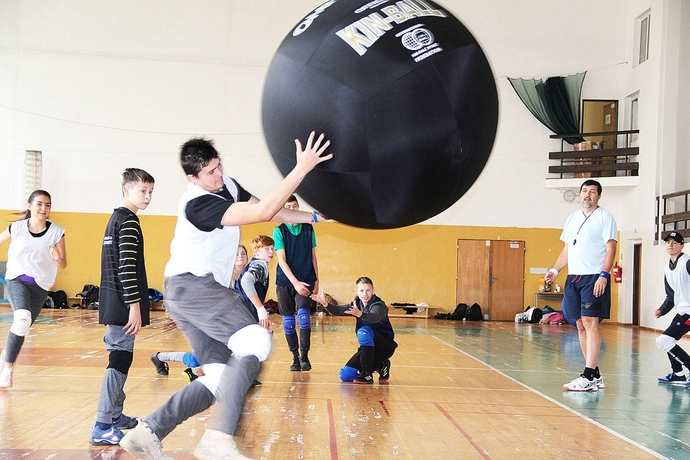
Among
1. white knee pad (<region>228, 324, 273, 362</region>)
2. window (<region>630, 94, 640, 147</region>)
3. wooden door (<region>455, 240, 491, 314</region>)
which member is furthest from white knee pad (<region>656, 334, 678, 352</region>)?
window (<region>630, 94, 640, 147</region>)

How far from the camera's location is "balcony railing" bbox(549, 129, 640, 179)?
1611cm

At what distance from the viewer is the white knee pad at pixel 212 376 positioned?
2.88 m

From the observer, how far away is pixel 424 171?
238 cm

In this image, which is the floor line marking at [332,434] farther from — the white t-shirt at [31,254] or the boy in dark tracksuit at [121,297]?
the white t-shirt at [31,254]

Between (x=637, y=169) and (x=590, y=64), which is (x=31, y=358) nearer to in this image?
(x=637, y=169)

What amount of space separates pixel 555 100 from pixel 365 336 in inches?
508

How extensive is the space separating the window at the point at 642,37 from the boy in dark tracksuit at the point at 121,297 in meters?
15.5

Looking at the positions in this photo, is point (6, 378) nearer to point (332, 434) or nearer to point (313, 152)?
point (332, 434)

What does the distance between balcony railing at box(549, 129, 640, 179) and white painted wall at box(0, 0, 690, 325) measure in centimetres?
40

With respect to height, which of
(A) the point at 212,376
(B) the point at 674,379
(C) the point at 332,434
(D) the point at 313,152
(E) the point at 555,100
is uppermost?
(E) the point at 555,100

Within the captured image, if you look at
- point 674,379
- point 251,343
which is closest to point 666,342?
point 674,379

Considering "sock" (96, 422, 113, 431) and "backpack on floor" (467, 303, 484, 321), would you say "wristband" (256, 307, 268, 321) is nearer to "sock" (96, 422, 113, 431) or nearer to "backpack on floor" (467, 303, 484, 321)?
"sock" (96, 422, 113, 431)

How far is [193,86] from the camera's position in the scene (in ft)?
55.4

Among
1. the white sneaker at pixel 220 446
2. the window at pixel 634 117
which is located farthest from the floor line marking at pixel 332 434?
the window at pixel 634 117
